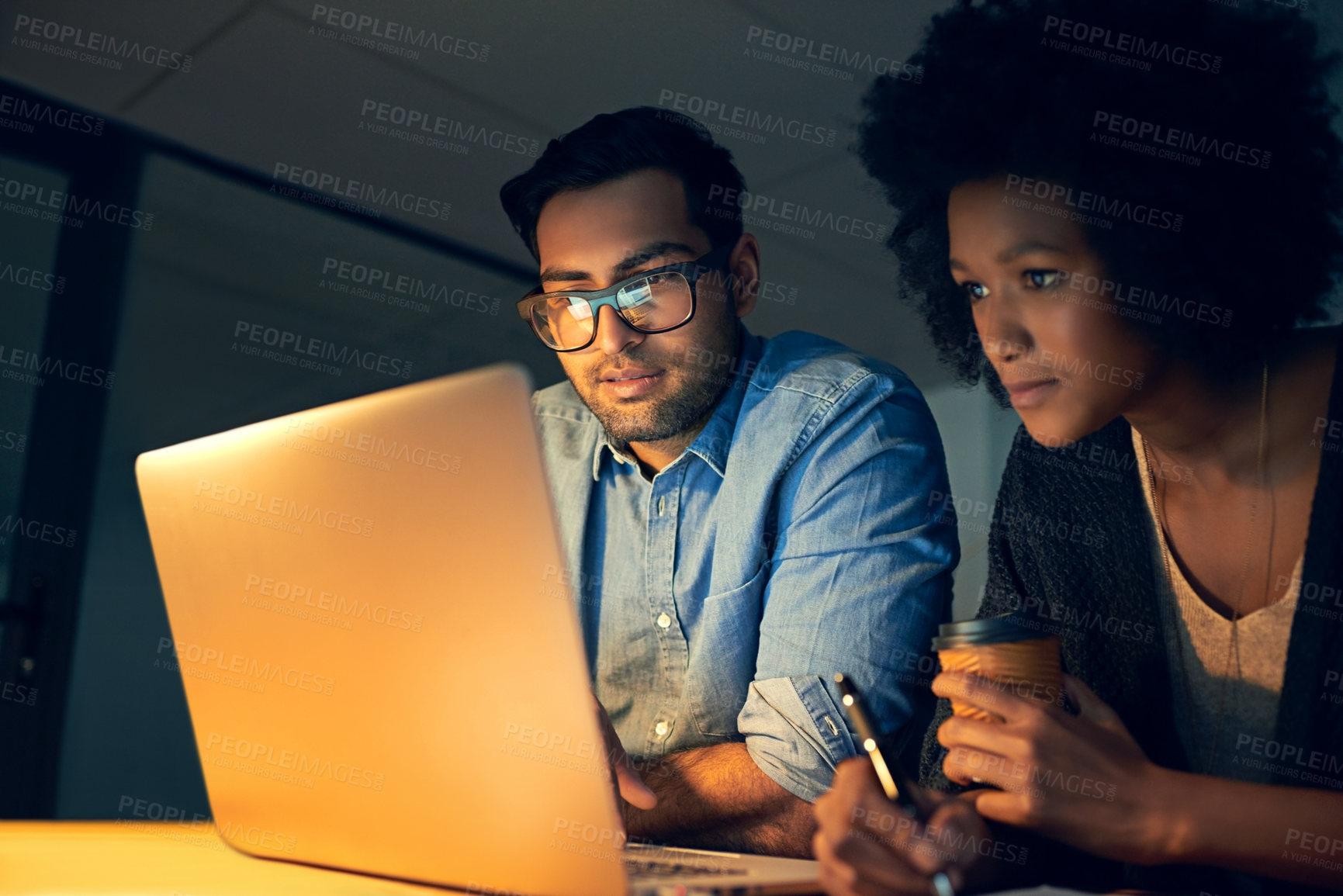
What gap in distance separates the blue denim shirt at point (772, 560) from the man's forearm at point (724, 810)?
3 cm

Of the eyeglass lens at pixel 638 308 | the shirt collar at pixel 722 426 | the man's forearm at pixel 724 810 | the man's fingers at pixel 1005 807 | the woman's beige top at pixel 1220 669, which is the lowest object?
the man's forearm at pixel 724 810

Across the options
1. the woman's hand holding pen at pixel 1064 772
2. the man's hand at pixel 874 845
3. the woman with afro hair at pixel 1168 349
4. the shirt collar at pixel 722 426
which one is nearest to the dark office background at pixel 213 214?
the shirt collar at pixel 722 426

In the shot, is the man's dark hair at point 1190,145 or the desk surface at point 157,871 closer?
the desk surface at point 157,871

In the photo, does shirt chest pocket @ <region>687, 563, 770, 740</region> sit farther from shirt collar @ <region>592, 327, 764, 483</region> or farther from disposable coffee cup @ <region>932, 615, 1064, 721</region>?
disposable coffee cup @ <region>932, 615, 1064, 721</region>

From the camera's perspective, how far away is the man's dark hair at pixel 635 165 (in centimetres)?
170

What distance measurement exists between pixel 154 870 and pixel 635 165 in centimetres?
136

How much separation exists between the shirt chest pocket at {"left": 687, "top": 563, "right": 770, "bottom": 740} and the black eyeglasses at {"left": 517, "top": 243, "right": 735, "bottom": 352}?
0.50 meters

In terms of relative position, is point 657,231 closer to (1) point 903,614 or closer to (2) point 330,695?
(1) point 903,614

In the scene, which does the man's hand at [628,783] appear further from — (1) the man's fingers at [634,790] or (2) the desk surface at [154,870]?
(2) the desk surface at [154,870]

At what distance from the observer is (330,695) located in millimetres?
655

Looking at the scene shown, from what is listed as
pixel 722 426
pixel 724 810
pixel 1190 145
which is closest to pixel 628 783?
pixel 724 810

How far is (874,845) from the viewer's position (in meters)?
0.60

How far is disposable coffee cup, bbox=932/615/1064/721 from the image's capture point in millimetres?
688

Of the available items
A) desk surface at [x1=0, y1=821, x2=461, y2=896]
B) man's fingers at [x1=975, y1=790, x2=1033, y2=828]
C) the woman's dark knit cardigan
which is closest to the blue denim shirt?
the woman's dark knit cardigan
